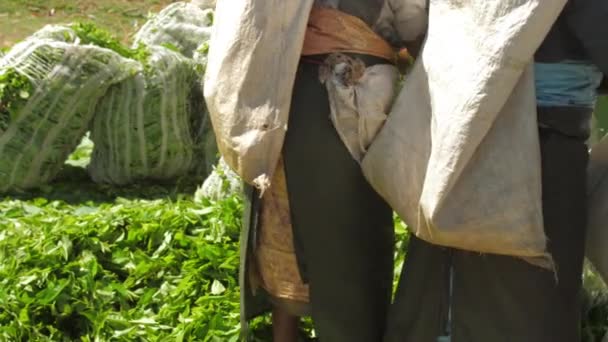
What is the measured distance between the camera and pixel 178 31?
213 inches

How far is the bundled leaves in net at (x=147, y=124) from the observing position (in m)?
4.99

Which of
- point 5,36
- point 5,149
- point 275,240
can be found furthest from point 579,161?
point 5,36

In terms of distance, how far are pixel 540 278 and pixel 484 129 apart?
41cm

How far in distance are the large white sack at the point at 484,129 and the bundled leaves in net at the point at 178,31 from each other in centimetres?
318

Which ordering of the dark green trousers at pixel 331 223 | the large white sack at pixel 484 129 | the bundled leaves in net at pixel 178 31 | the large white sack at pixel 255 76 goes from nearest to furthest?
the large white sack at pixel 484 129 → the large white sack at pixel 255 76 → the dark green trousers at pixel 331 223 → the bundled leaves in net at pixel 178 31

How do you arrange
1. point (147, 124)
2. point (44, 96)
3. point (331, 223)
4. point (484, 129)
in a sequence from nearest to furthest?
point (484, 129), point (331, 223), point (44, 96), point (147, 124)

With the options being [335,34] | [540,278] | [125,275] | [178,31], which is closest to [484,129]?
[540,278]

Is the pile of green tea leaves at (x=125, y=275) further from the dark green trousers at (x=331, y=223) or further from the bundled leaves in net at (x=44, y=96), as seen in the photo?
Result: the bundled leaves in net at (x=44, y=96)

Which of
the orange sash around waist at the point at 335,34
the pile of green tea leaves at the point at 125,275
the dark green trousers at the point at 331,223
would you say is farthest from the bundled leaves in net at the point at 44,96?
the orange sash around waist at the point at 335,34

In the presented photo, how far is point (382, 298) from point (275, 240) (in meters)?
0.34

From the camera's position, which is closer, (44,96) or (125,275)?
(125,275)

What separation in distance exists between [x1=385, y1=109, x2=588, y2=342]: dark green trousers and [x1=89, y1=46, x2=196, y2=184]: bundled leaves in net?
275 centimetres

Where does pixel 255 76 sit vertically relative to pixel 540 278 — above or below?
above

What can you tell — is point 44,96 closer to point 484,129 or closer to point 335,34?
point 335,34
